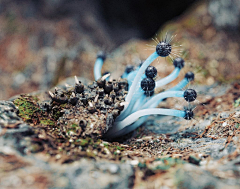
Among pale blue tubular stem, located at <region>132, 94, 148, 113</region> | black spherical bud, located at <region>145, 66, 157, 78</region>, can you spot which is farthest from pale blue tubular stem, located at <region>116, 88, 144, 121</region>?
black spherical bud, located at <region>145, 66, 157, 78</region>

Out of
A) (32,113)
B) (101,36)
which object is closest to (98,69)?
(32,113)

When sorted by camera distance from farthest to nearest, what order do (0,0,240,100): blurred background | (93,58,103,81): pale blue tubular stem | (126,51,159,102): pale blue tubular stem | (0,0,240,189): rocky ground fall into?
A: 1. (0,0,240,100): blurred background
2. (93,58,103,81): pale blue tubular stem
3. (126,51,159,102): pale blue tubular stem
4. (0,0,240,189): rocky ground

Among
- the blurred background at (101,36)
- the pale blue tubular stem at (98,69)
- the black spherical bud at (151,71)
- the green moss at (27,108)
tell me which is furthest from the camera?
the blurred background at (101,36)

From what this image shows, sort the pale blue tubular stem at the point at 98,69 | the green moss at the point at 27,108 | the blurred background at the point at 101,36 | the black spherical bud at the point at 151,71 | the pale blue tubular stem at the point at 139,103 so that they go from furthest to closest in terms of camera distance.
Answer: the blurred background at the point at 101,36 → the pale blue tubular stem at the point at 98,69 → the pale blue tubular stem at the point at 139,103 → the black spherical bud at the point at 151,71 → the green moss at the point at 27,108

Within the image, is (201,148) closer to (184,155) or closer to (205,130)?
(184,155)

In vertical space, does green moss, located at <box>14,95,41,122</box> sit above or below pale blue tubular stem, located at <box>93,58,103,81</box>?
below

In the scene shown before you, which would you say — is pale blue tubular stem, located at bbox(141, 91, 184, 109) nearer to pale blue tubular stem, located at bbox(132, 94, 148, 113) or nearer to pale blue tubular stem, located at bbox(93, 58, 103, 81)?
pale blue tubular stem, located at bbox(132, 94, 148, 113)

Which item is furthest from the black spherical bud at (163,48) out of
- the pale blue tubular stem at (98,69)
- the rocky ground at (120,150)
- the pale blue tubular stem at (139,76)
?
the pale blue tubular stem at (98,69)

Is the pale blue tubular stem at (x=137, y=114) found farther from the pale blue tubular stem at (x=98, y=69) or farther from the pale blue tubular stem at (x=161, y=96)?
the pale blue tubular stem at (x=98, y=69)
